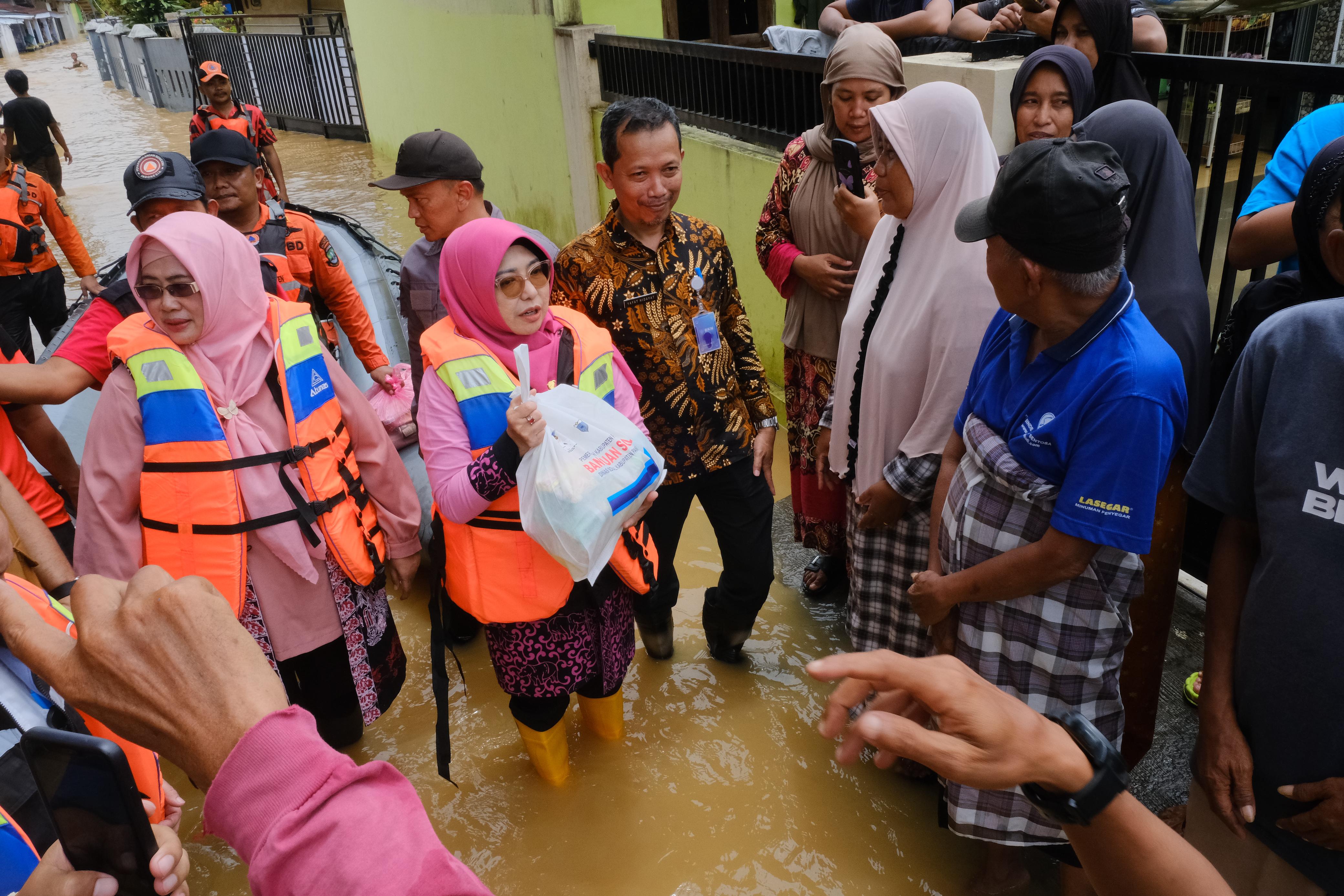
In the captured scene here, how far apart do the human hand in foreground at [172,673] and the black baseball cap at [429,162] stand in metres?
2.77

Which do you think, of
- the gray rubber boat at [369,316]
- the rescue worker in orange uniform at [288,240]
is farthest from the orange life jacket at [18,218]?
the rescue worker in orange uniform at [288,240]

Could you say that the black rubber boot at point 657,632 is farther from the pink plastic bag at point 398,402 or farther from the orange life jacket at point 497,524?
the pink plastic bag at point 398,402

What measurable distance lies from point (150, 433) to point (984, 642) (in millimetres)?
2159

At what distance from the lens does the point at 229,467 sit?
2.32m

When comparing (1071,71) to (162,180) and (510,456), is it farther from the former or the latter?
(162,180)

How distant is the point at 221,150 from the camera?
3.63 m

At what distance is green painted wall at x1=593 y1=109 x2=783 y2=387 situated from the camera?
499cm

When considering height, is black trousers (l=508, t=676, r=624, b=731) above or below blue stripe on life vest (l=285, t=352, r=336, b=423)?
below

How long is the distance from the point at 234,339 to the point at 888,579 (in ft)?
6.49

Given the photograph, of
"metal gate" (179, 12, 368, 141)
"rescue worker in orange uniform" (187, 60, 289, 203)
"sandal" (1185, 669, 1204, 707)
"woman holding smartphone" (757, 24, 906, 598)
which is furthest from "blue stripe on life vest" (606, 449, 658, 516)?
"metal gate" (179, 12, 368, 141)

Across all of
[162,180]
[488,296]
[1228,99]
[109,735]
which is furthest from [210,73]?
[1228,99]

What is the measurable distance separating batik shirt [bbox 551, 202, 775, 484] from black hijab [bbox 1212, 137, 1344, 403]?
1373 mm

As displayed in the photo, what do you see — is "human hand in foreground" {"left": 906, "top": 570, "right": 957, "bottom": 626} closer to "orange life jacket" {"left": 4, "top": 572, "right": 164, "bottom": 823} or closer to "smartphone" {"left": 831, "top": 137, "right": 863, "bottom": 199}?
"smartphone" {"left": 831, "top": 137, "right": 863, "bottom": 199}

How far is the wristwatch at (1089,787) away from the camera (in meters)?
0.97
